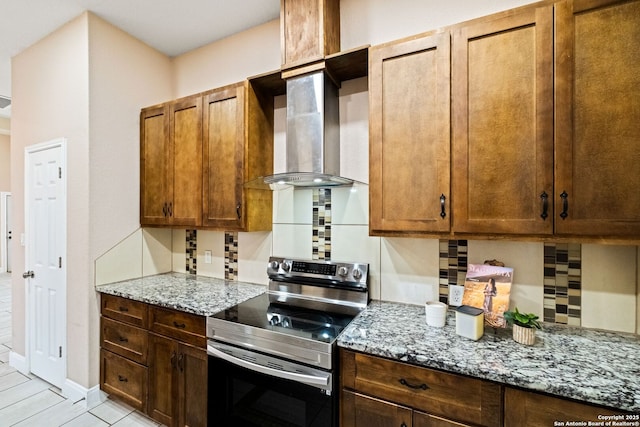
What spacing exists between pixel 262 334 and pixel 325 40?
1748 millimetres

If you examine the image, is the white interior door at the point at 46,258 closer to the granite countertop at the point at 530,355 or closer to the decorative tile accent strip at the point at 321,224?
the decorative tile accent strip at the point at 321,224

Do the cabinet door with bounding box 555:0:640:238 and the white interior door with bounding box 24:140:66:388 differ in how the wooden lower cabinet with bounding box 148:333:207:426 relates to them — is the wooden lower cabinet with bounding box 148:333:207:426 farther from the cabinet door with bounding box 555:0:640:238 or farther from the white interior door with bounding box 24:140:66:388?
the cabinet door with bounding box 555:0:640:238

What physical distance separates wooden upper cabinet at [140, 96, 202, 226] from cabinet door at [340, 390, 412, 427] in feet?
5.32

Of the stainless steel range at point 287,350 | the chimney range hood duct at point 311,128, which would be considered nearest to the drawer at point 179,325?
the stainless steel range at point 287,350

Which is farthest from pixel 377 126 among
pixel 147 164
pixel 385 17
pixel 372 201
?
pixel 147 164

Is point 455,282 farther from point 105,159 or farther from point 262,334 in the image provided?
point 105,159

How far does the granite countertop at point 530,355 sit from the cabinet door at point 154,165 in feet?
6.21

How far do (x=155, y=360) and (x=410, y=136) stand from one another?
83.6 inches

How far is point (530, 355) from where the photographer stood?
1176 mm

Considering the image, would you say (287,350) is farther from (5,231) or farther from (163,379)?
(5,231)

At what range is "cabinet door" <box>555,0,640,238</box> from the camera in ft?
3.71

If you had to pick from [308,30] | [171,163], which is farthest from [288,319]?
[308,30]

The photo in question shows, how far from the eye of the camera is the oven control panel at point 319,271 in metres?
1.84

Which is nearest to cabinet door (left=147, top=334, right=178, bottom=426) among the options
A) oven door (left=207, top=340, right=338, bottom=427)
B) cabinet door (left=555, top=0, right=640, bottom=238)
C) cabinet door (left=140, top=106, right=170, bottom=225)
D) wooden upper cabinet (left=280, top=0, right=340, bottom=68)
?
oven door (left=207, top=340, right=338, bottom=427)
